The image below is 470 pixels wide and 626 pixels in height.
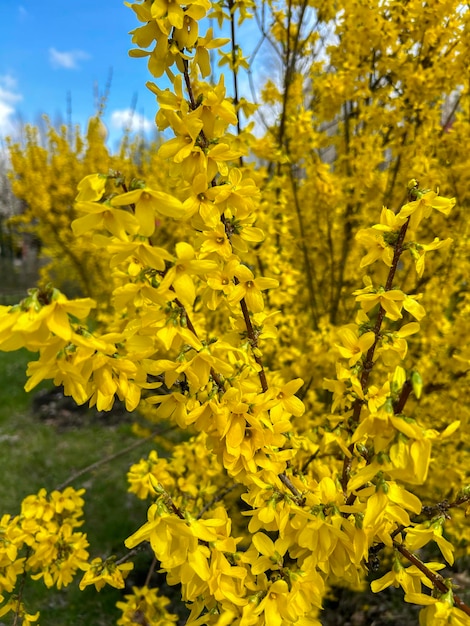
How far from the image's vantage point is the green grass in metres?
3.34

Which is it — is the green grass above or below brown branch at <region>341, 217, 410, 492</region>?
below

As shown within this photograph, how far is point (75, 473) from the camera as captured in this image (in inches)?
157

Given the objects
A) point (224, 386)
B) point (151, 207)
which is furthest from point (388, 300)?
point (151, 207)

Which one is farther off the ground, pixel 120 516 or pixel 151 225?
pixel 151 225

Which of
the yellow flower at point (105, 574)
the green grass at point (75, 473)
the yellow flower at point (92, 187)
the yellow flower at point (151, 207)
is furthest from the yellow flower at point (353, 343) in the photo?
the green grass at point (75, 473)

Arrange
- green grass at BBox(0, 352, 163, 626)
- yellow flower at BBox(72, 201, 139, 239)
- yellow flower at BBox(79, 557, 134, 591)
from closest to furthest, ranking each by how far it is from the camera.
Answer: yellow flower at BBox(72, 201, 139, 239), yellow flower at BBox(79, 557, 134, 591), green grass at BBox(0, 352, 163, 626)

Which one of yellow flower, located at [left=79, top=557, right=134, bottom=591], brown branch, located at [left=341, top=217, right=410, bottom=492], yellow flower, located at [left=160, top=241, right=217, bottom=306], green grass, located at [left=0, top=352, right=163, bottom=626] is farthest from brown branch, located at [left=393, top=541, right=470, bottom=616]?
green grass, located at [left=0, top=352, right=163, bottom=626]

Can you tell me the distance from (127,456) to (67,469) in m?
0.70

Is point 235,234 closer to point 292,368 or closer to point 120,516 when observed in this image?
point 292,368

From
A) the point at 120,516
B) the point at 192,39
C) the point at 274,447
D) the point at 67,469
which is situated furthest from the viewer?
the point at 67,469

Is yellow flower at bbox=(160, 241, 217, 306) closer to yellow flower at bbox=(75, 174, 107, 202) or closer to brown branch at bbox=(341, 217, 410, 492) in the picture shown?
yellow flower at bbox=(75, 174, 107, 202)

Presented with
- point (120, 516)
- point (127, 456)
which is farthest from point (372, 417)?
point (127, 456)

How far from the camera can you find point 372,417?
0.87 metres

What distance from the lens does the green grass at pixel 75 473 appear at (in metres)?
3.34
